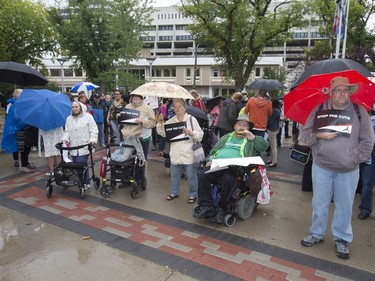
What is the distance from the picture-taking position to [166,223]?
4379 mm

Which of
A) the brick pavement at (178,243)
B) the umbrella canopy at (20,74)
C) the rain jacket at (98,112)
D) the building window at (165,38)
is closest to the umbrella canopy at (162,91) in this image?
the brick pavement at (178,243)

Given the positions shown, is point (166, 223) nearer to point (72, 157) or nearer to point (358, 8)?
point (72, 157)

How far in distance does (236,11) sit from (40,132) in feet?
59.0

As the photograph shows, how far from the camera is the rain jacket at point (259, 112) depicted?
7.00 meters

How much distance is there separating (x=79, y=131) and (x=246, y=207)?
3047 mm

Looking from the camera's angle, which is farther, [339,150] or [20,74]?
[20,74]

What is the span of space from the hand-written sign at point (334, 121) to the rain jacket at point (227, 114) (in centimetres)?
383

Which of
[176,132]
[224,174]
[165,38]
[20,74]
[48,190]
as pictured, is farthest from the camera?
[165,38]

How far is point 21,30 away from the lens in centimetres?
1792

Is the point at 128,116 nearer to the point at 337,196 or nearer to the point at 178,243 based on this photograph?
the point at 178,243

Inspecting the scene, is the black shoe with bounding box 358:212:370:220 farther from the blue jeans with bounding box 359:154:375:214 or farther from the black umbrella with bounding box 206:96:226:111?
the black umbrella with bounding box 206:96:226:111

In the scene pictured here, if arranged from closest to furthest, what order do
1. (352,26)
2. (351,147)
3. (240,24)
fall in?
(351,147), (240,24), (352,26)

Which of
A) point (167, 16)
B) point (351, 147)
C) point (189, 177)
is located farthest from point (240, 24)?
point (167, 16)

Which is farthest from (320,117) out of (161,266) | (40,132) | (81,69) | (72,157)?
(81,69)
